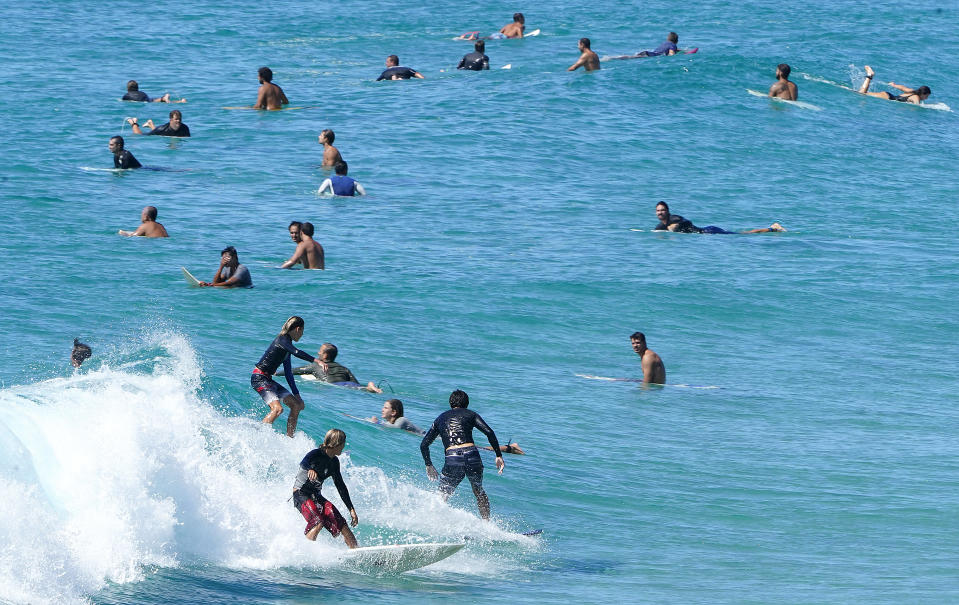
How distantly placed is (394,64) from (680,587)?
32.5 metres

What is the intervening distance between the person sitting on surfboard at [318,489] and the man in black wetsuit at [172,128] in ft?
84.3

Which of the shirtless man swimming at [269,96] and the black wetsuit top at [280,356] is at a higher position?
the shirtless man swimming at [269,96]

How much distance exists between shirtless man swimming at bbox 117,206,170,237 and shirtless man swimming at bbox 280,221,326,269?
11.2ft

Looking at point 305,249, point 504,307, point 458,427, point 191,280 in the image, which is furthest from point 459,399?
point 305,249

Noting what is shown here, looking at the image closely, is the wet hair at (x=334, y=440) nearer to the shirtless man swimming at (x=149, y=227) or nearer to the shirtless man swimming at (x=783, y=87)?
the shirtless man swimming at (x=149, y=227)

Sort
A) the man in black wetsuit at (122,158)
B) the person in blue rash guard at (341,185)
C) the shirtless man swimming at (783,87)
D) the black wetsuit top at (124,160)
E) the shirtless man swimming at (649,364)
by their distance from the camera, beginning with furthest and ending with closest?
1. the shirtless man swimming at (783,87)
2. the black wetsuit top at (124,160)
3. the man in black wetsuit at (122,158)
4. the person in blue rash guard at (341,185)
5. the shirtless man swimming at (649,364)

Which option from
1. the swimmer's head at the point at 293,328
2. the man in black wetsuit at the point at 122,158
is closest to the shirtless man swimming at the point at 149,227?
the man in black wetsuit at the point at 122,158

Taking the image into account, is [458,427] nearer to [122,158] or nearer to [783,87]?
[122,158]

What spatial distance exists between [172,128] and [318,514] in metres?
26.2

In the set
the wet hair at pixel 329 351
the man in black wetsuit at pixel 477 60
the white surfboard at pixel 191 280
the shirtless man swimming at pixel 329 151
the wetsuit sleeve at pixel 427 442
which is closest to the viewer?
the wetsuit sleeve at pixel 427 442

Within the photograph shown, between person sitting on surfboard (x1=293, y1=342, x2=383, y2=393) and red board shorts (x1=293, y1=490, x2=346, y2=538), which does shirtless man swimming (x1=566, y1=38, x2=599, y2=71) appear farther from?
red board shorts (x1=293, y1=490, x2=346, y2=538)

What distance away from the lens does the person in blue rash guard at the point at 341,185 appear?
32.8 meters

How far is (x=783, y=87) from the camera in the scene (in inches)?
1714

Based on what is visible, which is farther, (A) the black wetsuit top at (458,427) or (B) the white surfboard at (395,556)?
(A) the black wetsuit top at (458,427)
